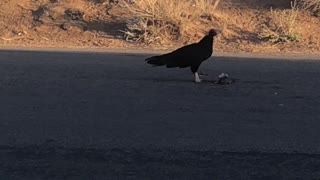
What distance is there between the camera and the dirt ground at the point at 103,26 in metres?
23.5

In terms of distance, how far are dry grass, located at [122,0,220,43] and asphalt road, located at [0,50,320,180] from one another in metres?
7.89

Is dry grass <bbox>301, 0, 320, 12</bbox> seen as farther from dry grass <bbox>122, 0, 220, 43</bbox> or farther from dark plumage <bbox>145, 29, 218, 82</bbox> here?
dark plumage <bbox>145, 29, 218, 82</bbox>

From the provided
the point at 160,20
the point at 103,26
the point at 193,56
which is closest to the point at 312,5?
the point at 160,20

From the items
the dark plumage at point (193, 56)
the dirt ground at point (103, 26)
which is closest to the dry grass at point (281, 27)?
the dirt ground at point (103, 26)

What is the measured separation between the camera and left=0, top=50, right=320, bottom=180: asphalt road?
24.3 feet

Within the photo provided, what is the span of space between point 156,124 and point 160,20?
1534cm

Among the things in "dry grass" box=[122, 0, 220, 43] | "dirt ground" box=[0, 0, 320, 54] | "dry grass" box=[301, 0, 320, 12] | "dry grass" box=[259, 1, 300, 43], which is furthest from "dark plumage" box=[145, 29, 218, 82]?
"dry grass" box=[301, 0, 320, 12]

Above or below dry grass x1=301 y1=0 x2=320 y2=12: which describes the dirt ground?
below

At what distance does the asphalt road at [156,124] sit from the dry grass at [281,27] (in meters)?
7.11

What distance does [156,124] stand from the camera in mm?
9773

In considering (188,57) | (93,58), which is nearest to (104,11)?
(93,58)

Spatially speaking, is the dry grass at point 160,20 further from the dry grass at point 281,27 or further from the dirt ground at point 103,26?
the dry grass at point 281,27

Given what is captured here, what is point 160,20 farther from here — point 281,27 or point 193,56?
point 193,56

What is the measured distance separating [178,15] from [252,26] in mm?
2670
